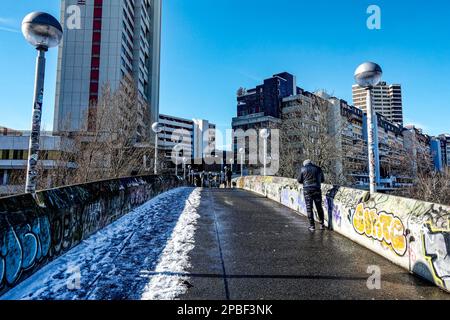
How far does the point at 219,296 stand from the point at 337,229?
4.21 m

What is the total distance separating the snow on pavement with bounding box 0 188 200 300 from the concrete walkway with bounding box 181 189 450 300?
32 cm

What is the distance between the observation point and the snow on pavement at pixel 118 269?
3.06 meters

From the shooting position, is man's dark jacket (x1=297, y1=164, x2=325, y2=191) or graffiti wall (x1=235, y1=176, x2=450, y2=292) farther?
man's dark jacket (x1=297, y1=164, x2=325, y2=191)

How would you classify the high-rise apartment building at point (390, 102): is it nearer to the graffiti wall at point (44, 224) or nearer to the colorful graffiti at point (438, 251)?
the colorful graffiti at point (438, 251)

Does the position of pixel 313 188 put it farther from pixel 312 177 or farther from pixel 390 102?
pixel 390 102

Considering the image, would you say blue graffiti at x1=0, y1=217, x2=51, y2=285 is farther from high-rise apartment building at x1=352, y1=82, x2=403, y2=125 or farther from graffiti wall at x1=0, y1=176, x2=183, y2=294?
high-rise apartment building at x1=352, y1=82, x2=403, y2=125

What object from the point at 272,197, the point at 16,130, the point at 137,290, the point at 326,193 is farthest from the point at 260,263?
the point at 16,130

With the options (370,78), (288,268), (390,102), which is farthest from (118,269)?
(390,102)

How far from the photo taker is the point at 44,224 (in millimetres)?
3623

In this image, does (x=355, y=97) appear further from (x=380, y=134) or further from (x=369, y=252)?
(x=369, y=252)

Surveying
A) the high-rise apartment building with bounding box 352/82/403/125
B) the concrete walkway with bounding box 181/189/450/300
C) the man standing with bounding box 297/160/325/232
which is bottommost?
the concrete walkway with bounding box 181/189/450/300

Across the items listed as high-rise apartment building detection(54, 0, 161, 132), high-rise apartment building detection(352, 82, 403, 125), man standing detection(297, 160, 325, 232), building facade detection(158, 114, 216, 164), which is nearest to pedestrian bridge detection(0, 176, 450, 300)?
man standing detection(297, 160, 325, 232)

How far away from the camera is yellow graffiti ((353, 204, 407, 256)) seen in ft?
13.0

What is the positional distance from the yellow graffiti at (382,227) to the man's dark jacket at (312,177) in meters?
1.25
